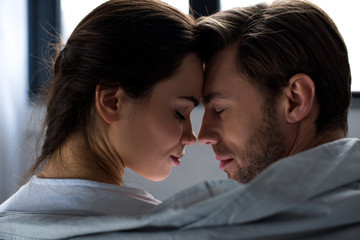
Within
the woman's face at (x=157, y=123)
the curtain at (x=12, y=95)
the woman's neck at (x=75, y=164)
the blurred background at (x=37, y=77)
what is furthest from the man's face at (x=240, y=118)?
the curtain at (x=12, y=95)

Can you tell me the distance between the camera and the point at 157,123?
3.79 ft

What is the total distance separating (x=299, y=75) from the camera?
1.26 m

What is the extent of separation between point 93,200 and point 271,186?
0.41 metres

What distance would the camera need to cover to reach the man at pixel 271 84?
126 centimetres

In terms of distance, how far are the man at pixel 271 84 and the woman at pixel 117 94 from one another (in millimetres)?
208

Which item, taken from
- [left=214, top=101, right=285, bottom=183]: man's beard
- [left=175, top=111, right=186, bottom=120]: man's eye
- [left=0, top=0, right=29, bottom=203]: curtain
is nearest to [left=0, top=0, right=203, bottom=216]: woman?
[left=175, top=111, right=186, bottom=120]: man's eye

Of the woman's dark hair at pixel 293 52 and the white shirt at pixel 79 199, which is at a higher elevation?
the woman's dark hair at pixel 293 52

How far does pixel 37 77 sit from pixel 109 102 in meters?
2.13

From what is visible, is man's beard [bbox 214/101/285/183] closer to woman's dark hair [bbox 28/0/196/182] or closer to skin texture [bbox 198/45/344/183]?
skin texture [bbox 198/45/344/183]

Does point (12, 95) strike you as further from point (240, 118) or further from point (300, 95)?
point (300, 95)

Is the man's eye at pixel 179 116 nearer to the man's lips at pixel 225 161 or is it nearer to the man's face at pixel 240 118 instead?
the man's face at pixel 240 118

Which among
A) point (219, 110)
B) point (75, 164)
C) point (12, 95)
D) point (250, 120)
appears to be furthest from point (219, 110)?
point (12, 95)

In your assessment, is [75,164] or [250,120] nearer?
[75,164]

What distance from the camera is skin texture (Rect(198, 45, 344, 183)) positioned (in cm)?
128
